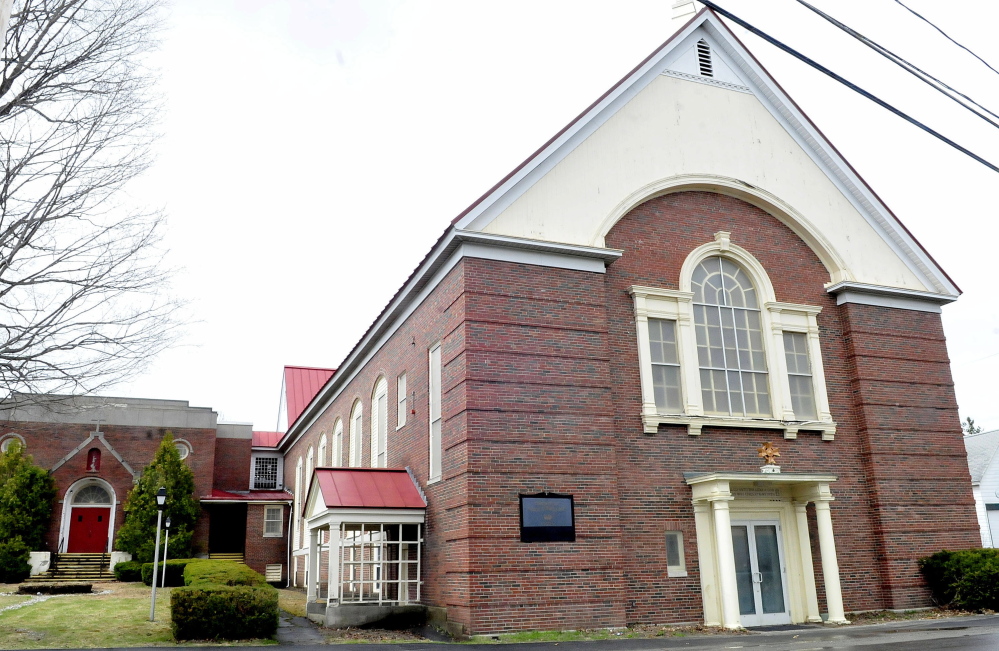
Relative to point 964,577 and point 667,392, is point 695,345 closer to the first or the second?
point 667,392

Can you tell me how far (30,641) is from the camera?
44.8 feet

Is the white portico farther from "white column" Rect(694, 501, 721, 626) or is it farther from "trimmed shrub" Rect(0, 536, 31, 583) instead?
"trimmed shrub" Rect(0, 536, 31, 583)

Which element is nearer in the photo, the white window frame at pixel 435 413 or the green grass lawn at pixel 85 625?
the green grass lawn at pixel 85 625

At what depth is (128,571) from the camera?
31734 mm

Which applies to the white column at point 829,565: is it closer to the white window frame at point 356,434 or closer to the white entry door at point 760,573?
the white entry door at point 760,573

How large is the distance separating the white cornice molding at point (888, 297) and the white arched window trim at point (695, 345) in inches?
32.2

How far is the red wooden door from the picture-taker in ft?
115

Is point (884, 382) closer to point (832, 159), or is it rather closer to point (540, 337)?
point (832, 159)

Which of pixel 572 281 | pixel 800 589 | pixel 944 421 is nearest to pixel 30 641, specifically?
pixel 572 281

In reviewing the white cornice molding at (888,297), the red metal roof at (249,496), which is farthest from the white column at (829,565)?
the red metal roof at (249,496)

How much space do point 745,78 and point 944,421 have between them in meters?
9.28

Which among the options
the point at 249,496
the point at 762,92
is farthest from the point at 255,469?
the point at 762,92

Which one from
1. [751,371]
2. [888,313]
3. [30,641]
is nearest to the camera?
[30,641]

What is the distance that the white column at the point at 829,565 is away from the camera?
16.6m
